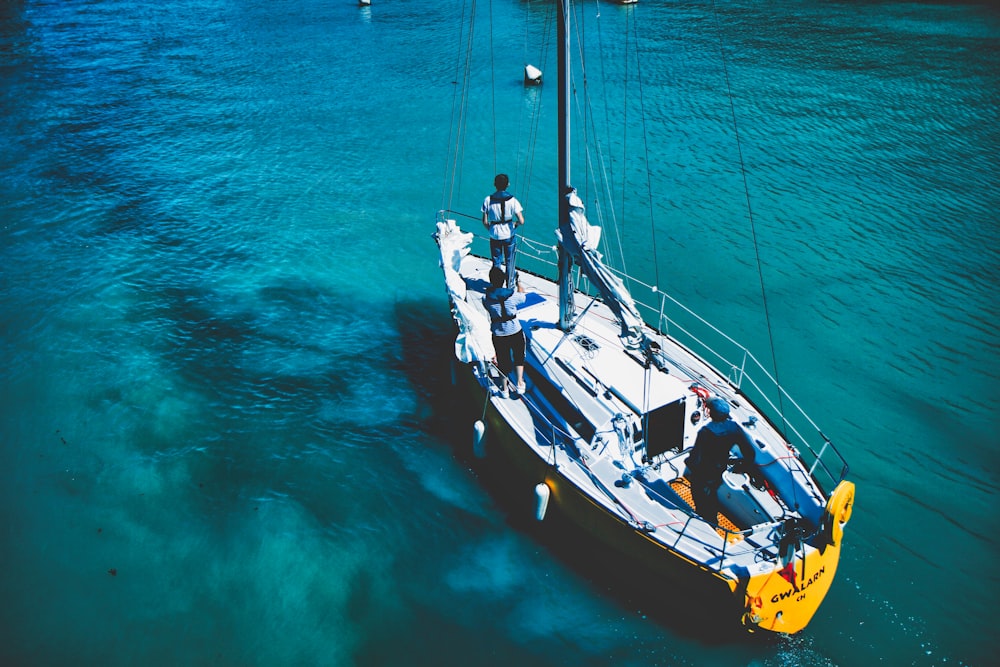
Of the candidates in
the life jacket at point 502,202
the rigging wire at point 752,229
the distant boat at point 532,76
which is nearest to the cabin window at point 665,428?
the rigging wire at point 752,229

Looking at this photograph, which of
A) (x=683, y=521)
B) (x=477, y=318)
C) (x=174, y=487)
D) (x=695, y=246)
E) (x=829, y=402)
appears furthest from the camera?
(x=695, y=246)

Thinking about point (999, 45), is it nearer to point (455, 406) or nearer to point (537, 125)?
point (537, 125)

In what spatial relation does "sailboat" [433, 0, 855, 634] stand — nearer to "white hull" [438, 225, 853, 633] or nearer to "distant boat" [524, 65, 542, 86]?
"white hull" [438, 225, 853, 633]

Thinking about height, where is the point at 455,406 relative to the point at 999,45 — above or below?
below

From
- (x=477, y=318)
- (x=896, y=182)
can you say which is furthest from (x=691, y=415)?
(x=896, y=182)

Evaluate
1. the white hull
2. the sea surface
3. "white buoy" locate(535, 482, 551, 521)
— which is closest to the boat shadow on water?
the sea surface

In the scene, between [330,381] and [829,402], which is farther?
[330,381]

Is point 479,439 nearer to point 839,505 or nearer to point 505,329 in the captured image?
point 505,329
